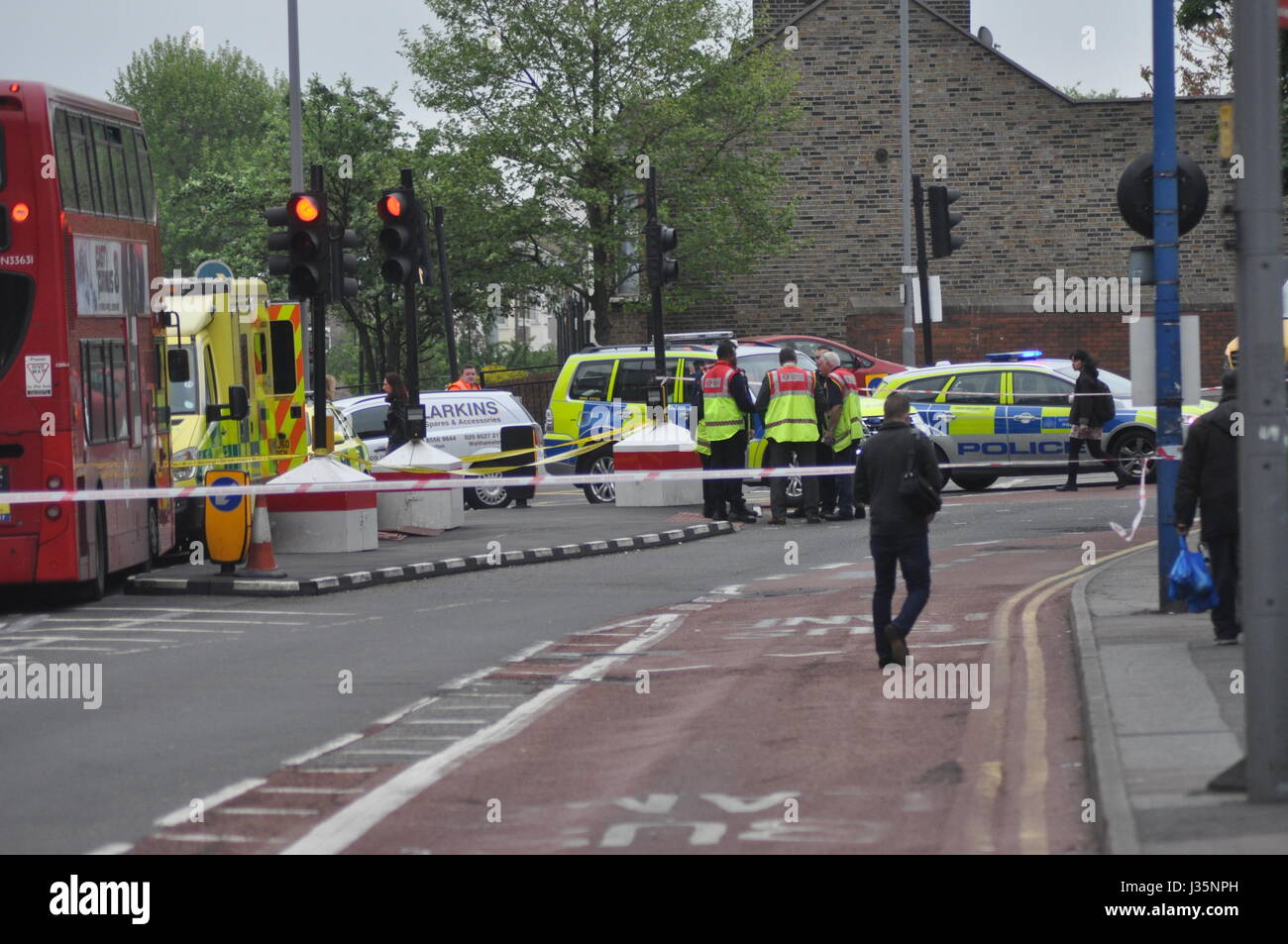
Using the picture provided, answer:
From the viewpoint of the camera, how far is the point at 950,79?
150 feet

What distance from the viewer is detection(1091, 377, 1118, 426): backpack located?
25.4 metres

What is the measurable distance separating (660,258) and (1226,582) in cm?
1454

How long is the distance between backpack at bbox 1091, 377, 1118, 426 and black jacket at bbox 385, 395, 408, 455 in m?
9.01

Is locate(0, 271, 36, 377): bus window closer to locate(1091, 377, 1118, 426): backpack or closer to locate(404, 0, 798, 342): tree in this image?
locate(1091, 377, 1118, 426): backpack

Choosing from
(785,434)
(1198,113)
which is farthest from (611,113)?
(785,434)

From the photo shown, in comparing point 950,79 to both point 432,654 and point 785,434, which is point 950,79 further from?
Answer: point 432,654

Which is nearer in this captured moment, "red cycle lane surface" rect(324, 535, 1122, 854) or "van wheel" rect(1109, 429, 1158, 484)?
"red cycle lane surface" rect(324, 535, 1122, 854)

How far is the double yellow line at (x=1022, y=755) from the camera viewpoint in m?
7.60

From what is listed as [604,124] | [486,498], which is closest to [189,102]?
[604,124]

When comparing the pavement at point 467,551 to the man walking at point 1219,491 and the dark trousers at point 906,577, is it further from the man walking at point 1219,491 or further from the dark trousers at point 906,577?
the man walking at point 1219,491

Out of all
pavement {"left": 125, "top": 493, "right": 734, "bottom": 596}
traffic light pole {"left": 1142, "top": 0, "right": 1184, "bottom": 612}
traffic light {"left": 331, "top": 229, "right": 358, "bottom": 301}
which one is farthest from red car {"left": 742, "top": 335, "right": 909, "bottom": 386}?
traffic light pole {"left": 1142, "top": 0, "right": 1184, "bottom": 612}

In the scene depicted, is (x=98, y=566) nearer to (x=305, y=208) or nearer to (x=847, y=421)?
(x=305, y=208)

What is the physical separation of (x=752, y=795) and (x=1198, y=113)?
3974 cm
